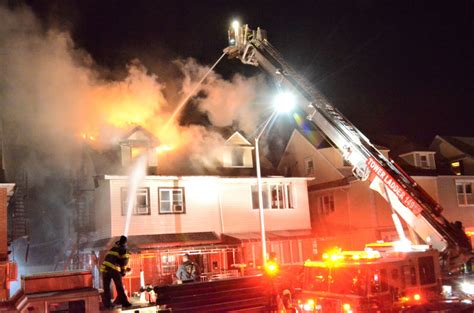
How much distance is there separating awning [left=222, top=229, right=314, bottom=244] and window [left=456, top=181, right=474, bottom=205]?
12.2 meters

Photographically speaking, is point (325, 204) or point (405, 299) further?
point (325, 204)

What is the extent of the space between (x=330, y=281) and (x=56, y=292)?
5.76 meters

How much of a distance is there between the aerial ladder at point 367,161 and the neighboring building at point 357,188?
1200cm

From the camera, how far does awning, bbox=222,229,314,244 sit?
2422cm

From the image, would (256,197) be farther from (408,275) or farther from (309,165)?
(408,275)

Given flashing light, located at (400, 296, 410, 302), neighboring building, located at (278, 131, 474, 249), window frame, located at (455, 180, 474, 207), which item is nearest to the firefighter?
flashing light, located at (400, 296, 410, 302)

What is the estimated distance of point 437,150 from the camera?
37.4 meters

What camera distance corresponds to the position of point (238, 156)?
90.6 ft

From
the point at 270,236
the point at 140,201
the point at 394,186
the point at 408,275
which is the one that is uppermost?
the point at 140,201

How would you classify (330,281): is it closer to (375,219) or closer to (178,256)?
(178,256)

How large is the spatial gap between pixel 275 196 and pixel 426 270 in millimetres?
15480

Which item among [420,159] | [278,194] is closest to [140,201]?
[278,194]

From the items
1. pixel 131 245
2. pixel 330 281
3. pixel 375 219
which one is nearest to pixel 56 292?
pixel 330 281

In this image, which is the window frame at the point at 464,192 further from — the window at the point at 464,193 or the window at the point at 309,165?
the window at the point at 309,165
